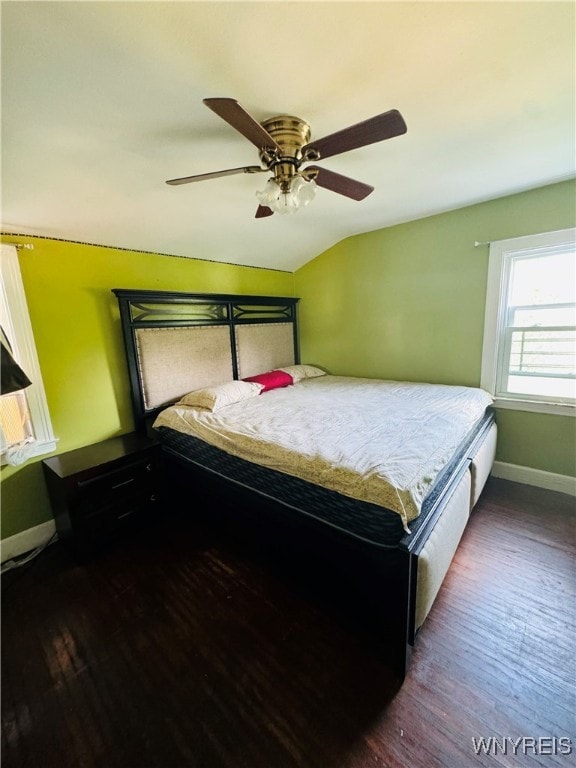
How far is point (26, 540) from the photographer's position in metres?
2.04

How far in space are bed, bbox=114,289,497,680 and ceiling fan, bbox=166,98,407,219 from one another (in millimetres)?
1261

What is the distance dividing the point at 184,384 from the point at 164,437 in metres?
0.58

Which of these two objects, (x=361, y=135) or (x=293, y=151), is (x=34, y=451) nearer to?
(x=293, y=151)

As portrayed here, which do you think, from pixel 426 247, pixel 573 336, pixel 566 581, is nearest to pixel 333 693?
pixel 566 581

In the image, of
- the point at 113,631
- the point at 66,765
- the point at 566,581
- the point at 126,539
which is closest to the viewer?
the point at 66,765

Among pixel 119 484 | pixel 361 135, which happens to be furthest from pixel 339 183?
pixel 119 484

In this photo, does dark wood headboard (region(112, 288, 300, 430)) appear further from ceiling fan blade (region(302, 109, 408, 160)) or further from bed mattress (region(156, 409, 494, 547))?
ceiling fan blade (region(302, 109, 408, 160))

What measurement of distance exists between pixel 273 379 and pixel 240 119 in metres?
2.28

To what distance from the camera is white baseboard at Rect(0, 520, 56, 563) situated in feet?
6.42

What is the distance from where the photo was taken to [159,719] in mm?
1149

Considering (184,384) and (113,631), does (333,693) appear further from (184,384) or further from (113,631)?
Result: (184,384)

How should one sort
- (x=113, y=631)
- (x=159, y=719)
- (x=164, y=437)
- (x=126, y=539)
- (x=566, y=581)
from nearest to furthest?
(x=159, y=719)
(x=113, y=631)
(x=566, y=581)
(x=126, y=539)
(x=164, y=437)

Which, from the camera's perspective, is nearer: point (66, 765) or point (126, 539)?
point (66, 765)

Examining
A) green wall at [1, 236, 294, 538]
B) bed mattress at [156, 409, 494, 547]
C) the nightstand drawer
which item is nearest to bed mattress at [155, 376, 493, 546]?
bed mattress at [156, 409, 494, 547]
